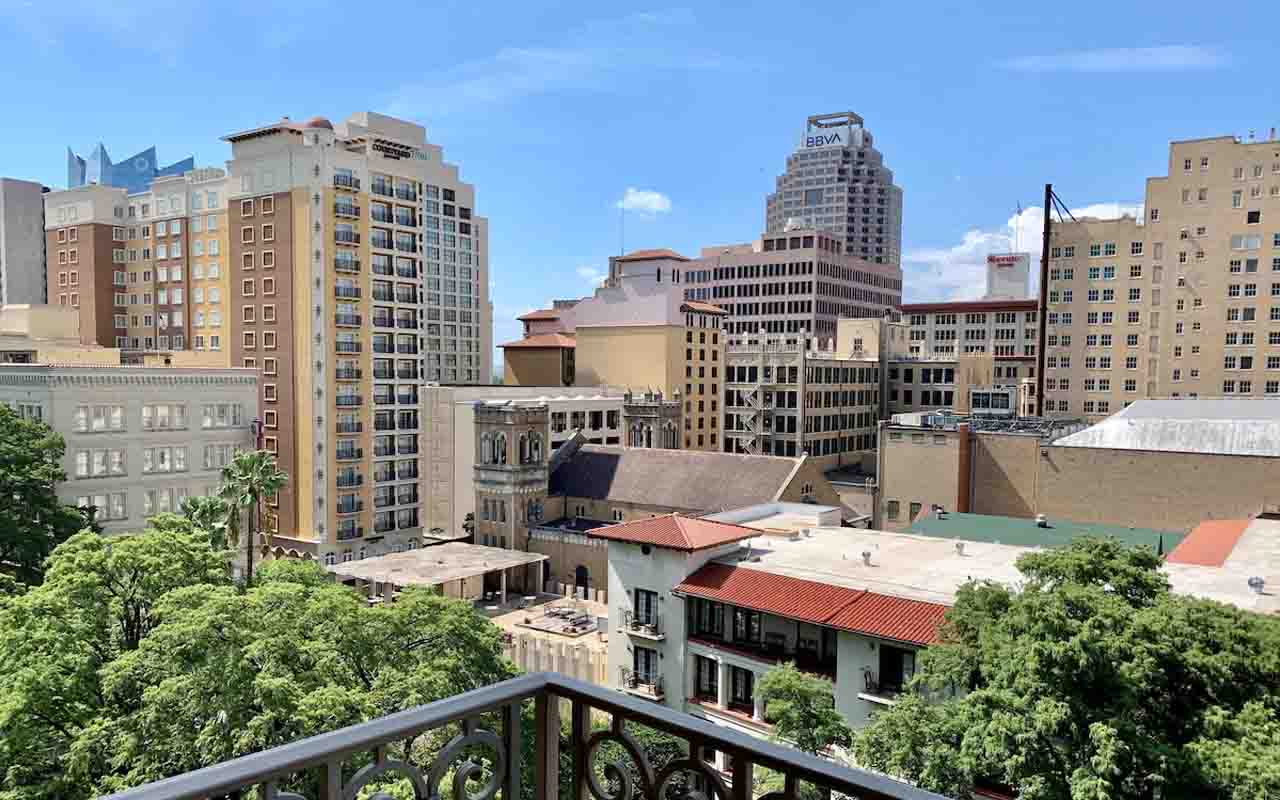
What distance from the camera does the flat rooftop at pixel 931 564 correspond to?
86.4 feet

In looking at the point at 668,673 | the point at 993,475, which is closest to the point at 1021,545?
→ the point at 993,475

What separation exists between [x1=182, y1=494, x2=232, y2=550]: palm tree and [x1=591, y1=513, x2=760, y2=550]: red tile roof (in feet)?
54.5

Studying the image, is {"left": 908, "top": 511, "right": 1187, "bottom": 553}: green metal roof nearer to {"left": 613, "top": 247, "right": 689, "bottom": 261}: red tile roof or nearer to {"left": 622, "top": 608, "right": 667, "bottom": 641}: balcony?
{"left": 622, "top": 608, "right": 667, "bottom": 641}: balcony

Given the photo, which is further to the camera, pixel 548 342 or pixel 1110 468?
pixel 548 342

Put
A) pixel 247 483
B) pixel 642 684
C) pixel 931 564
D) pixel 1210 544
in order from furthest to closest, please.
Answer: pixel 247 483, pixel 642 684, pixel 1210 544, pixel 931 564

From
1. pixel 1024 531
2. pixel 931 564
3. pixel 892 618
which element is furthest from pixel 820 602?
pixel 1024 531

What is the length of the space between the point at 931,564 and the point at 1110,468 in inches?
767

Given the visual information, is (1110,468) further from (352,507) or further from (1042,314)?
(352,507)

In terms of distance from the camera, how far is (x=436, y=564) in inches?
1983

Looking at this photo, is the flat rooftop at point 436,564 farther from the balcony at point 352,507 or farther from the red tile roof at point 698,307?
the red tile roof at point 698,307

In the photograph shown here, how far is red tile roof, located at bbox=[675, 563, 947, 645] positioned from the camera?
26.0 meters

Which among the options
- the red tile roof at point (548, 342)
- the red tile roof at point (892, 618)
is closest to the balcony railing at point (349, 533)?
the red tile roof at point (548, 342)

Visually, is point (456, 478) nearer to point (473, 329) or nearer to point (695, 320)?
point (695, 320)

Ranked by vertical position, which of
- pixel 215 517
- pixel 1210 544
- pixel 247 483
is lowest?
pixel 215 517
